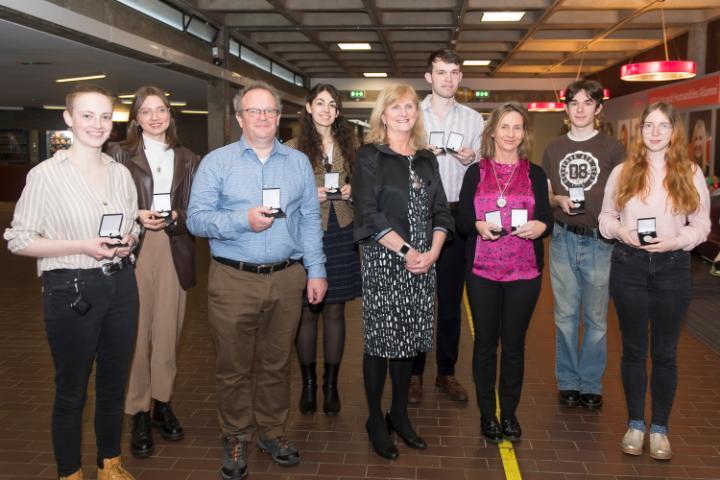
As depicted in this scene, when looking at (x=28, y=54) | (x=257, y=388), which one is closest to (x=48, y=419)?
(x=257, y=388)

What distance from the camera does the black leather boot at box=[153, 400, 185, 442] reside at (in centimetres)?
361

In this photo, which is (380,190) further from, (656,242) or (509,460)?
(509,460)

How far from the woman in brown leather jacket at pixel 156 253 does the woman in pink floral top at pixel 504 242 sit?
4.81ft

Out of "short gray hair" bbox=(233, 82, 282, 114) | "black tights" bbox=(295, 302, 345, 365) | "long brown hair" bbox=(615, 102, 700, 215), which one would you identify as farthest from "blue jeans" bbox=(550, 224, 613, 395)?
"short gray hair" bbox=(233, 82, 282, 114)

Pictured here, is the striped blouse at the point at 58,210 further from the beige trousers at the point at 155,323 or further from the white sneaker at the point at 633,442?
the white sneaker at the point at 633,442

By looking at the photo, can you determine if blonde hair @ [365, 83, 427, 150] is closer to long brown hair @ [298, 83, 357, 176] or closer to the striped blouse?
long brown hair @ [298, 83, 357, 176]

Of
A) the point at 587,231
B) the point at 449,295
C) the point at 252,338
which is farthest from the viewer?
the point at 449,295

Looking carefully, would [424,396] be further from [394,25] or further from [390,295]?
[394,25]

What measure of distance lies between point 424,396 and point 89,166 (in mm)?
2589

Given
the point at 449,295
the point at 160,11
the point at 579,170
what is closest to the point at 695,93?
the point at 160,11

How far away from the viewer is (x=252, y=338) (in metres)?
3.18

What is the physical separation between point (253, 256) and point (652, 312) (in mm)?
1968

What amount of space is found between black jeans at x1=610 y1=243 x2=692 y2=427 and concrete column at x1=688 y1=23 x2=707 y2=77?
1076 centimetres

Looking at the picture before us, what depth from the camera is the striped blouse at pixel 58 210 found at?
8.38 ft
